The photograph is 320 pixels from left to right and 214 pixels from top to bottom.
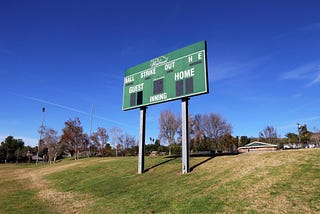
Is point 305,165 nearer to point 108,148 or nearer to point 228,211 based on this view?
point 228,211

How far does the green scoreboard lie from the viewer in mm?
15016

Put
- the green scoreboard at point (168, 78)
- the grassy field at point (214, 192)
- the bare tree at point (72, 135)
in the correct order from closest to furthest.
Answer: the grassy field at point (214, 192)
the green scoreboard at point (168, 78)
the bare tree at point (72, 135)

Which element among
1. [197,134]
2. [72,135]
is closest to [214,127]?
[197,134]

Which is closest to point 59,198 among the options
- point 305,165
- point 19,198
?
point 19,198

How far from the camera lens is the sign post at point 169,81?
15.0 meters

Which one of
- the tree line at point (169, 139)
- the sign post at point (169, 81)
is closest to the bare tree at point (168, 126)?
the tree line at point (169, 139)

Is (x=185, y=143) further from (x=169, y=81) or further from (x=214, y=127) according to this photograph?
(x=214, y=127)

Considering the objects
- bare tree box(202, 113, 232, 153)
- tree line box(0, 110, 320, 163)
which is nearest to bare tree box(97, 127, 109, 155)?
tree line box(0, 110, 320, 163)

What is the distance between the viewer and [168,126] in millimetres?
55000

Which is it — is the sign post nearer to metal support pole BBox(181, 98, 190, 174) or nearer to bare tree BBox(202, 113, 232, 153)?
metal support pole BBox(181, 98, 190, 174)

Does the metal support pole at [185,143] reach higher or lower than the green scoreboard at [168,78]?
lower

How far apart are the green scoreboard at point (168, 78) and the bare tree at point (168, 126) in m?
35.1

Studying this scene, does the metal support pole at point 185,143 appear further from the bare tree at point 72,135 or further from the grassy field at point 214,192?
the bare tree at point 72,135

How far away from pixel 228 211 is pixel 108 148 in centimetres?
6328
